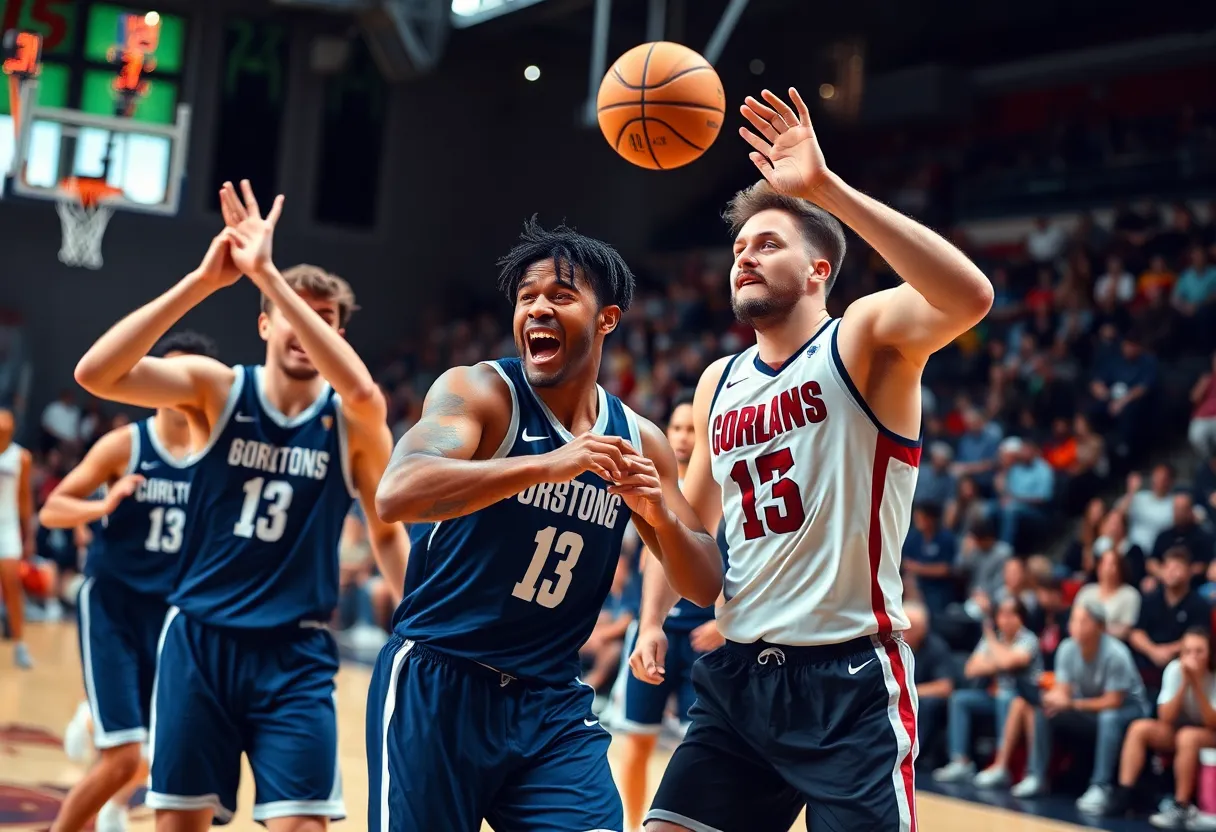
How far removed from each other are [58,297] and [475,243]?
6.56 m

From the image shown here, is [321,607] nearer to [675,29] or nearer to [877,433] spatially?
[877,433]

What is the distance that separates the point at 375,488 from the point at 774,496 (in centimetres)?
148

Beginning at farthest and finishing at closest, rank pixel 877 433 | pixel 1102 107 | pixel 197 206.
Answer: pixel 197 206
pixel 1102 107
pixel 877 433

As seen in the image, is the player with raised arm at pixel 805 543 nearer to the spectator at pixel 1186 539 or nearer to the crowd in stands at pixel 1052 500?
the crowd in stands at pixel 1052 500

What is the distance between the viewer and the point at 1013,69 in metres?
19.1

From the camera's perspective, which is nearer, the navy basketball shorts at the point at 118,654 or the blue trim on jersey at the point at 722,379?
the blue trim on jersey at the point at 722,379

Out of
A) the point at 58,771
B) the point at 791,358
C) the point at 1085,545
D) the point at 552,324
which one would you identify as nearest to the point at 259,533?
the point at 552,324

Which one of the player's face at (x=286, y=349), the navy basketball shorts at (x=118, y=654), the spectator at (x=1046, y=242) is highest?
the spectator at (x=1046, y=242)

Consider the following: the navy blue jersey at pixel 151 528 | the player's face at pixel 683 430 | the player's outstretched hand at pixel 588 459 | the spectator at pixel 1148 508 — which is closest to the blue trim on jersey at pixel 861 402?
the player's outstretched hand at pixel 588 459

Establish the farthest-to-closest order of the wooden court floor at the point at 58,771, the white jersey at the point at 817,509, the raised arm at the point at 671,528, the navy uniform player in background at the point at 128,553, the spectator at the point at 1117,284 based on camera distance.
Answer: the spectator at the point at 1117,284
the wooden court floor at the point at 58,771
the navy uniform player in background at the point at 128,553
the white jersey at the point at 817,509
the raised arm at the point at 671,528

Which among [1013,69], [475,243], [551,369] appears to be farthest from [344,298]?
[475,243]

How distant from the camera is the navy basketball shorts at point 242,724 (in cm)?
398

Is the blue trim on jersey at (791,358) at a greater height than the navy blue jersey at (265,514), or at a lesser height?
greater

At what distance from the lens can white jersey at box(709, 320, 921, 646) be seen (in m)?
3.45
